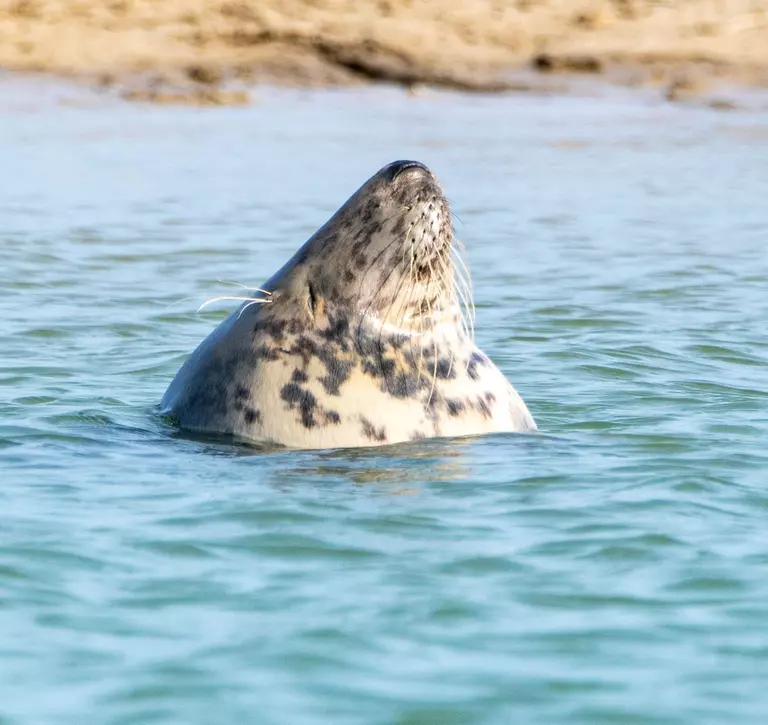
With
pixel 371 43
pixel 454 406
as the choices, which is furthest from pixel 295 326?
pixel 371 43

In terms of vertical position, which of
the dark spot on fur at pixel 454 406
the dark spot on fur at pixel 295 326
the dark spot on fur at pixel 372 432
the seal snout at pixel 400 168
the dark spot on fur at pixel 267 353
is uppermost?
the seal snout at pixel 400 168

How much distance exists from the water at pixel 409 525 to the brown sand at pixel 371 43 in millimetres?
13586

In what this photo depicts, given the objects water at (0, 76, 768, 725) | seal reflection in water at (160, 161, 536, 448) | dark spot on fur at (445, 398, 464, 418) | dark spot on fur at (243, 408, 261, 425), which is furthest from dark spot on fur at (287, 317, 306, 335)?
dark spot on fur at (445, 398, 464, 418)

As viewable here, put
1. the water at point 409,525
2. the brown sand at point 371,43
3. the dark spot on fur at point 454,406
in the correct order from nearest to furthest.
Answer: the water at point 409,525 < the dark spot on fur at point 454,406 < the brown sand at point 371,43

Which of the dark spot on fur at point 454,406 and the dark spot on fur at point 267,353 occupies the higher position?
the dark spot on fur at point 267,353

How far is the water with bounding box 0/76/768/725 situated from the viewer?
405 cm

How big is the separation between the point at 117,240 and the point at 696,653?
9.49 metres

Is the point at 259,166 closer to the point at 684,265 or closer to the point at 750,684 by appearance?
the point at 684,265

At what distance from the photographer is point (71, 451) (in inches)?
255

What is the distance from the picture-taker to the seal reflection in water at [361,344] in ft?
20.9

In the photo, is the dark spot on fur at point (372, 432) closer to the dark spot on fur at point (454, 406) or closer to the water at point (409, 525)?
the water at point (409, 525)

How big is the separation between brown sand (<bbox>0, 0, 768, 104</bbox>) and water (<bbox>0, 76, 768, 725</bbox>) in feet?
44.6

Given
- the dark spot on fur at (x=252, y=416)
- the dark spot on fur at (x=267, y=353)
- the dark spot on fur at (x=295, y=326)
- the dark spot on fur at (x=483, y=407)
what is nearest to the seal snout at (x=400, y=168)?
the dark spot on fur at (x=295, y=326)

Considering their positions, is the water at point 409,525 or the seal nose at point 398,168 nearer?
the water at point 409,525
